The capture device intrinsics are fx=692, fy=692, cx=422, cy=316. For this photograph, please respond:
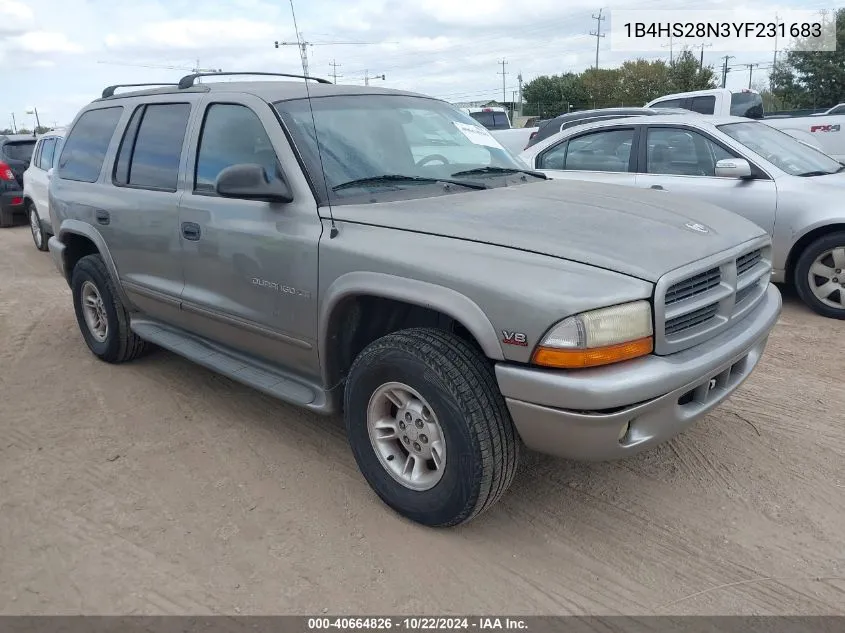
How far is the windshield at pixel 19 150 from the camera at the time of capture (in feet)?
40.7

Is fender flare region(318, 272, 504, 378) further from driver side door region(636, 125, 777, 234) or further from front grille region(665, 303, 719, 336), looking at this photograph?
driver side door region(636, 125, 777, 234)

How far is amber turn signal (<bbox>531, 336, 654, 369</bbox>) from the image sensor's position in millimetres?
2420

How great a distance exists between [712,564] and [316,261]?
6.75 ft

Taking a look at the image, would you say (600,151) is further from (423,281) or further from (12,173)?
(12,173)

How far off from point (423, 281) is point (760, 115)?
12741 mm

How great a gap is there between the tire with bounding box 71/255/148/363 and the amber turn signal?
3391 millimetres

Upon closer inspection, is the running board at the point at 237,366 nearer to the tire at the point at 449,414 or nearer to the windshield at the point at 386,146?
the tire at the point at 449,414

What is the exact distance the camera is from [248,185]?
3.10 m

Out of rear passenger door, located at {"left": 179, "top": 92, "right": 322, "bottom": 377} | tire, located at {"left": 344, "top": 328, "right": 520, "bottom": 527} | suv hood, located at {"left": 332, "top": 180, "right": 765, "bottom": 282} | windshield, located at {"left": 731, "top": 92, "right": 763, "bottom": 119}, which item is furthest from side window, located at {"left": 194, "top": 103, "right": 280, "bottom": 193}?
windshield, located at {"left": 731, "top": 92, "right": 763, "bottom": 119}

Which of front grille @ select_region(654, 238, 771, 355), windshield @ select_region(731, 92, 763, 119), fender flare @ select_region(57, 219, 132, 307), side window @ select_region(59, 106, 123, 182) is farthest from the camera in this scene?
windshield @ select_region(731, 92, 763, 119)

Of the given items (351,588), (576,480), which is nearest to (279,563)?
(351,588)

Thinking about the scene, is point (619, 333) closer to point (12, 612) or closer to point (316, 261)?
point (316, 261)

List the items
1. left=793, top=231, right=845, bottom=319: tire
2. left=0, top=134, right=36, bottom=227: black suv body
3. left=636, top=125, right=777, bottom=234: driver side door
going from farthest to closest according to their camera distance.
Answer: left=0, top=134, right=36, bottom=227: black suv body → left=636, top=125, right=777, bottom=234: driver side door → left=793, top=231, right=845, bottom=319: tire

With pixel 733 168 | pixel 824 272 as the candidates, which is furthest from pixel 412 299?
pixel 824 272
